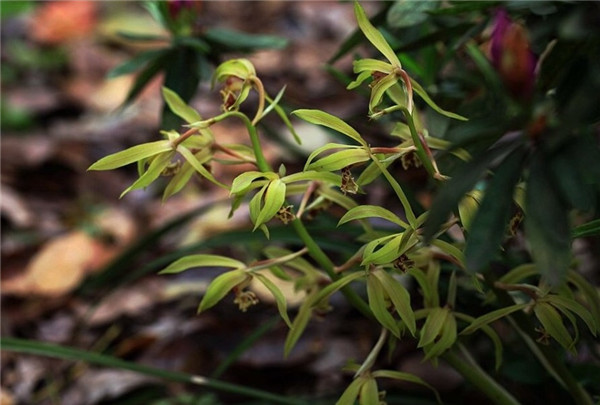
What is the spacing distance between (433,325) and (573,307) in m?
0.12

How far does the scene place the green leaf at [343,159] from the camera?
2.07ft

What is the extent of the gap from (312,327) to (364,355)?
13 cm

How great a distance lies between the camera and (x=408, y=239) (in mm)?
634

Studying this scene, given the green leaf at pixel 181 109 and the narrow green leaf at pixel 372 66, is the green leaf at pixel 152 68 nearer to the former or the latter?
the green leaf at pixel 181 109

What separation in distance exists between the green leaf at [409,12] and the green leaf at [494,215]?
0.39 m

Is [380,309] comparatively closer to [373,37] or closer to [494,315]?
[494,315]

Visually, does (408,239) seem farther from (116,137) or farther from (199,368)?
(116,137)

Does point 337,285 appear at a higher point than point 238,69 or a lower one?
lower

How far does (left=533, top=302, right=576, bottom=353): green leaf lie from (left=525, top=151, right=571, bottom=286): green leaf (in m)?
0.18

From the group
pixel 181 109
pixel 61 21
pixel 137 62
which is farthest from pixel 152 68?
pixel 61 21

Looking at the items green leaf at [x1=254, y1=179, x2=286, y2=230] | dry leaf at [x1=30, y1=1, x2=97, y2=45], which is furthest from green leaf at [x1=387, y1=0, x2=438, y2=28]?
dry leaf at [x1=30, y1=1, x2=97, y2=45]

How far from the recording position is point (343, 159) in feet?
2.07

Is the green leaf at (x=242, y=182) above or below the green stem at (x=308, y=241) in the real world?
above

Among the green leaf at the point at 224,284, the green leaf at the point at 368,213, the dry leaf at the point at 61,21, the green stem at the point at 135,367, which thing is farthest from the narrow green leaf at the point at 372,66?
the dry leaf at the point at 61,21
